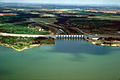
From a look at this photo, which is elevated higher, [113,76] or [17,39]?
[17,39]

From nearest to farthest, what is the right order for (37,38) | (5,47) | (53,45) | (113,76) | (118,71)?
(113,76) → (118,71) → (5,47) → (53,45) → (37,38)

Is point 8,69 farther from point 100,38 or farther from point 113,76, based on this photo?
point 100,38

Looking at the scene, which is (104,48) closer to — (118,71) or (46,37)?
(118,71)

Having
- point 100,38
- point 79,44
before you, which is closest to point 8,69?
point 79,44

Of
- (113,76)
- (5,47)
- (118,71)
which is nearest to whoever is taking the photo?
(113,76)

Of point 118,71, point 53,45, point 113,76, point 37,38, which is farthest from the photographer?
point 37,38

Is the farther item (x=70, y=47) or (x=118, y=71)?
(x=70, y=47)

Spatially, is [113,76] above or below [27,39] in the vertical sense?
below

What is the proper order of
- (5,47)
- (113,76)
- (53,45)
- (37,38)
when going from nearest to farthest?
(113,76) → (5,47) → (53,45) → (37,38)

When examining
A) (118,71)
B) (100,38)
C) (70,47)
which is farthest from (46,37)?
(118,71)
